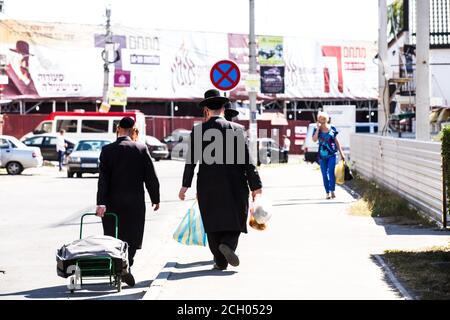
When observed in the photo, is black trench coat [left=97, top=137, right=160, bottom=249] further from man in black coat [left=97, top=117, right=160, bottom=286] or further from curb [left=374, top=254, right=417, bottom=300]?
curb [left=374, top=254, right=417, bottom=300]

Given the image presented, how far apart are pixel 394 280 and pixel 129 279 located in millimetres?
2349

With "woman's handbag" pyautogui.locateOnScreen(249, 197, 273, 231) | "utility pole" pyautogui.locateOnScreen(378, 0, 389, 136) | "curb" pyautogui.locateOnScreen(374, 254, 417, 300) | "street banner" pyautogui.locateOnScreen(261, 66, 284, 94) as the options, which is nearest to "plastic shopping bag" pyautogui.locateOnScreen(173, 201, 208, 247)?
"woman's handbag" pyautogui.locateOnScreen(249, 197, 273, 231)

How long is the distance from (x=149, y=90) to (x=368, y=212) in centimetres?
5778

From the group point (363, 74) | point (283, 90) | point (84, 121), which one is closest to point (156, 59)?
point (283, 90)

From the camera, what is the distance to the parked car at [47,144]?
47312mm

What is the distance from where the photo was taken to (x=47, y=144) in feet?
156

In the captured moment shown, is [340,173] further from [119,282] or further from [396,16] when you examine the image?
[396,16]

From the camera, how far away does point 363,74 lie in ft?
275

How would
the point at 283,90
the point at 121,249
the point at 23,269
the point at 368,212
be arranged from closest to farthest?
the point at 121,249
the point at 23,269
the point at 368,212
the point at 283,90

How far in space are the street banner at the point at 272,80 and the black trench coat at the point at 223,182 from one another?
62.3 m

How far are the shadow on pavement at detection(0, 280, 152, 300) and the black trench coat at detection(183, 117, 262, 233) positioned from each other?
1.03m

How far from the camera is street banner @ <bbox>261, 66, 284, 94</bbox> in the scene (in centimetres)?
7281
